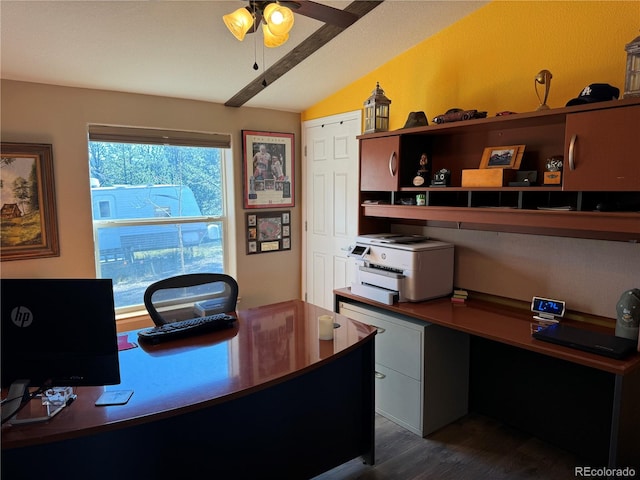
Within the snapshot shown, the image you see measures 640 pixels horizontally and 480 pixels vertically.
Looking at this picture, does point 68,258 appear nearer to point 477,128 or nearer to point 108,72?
point 108,72

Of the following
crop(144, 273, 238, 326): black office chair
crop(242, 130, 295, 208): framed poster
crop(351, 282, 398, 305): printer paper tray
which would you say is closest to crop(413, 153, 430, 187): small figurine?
crop(351, 282, 398, 305): printer paper tray

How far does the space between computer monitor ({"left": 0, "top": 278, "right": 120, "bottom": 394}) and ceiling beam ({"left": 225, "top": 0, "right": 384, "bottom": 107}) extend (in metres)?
1.66

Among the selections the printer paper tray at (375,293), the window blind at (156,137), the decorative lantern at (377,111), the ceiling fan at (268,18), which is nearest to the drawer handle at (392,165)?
the decorative lantern at (377,111)

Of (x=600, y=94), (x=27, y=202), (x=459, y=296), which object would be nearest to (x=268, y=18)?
(x=600, y=94)

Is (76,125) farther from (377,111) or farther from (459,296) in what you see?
(459,296)

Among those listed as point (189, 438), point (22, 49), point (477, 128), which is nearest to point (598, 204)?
point (477, 128)

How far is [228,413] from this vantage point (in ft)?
5.92

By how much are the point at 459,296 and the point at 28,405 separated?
2.34 metres

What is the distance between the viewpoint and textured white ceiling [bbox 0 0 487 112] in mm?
2416

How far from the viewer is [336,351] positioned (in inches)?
75.6

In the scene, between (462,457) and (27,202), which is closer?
(462,457)

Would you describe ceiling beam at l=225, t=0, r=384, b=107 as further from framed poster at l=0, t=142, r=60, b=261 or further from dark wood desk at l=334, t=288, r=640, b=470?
dark wood desk at l=334, t=288, r=640, b=470

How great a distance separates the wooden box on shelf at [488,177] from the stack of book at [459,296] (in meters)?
0.73

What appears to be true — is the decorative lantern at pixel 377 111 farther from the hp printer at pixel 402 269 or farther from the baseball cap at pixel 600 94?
the baseball cap at pixel 600 94
